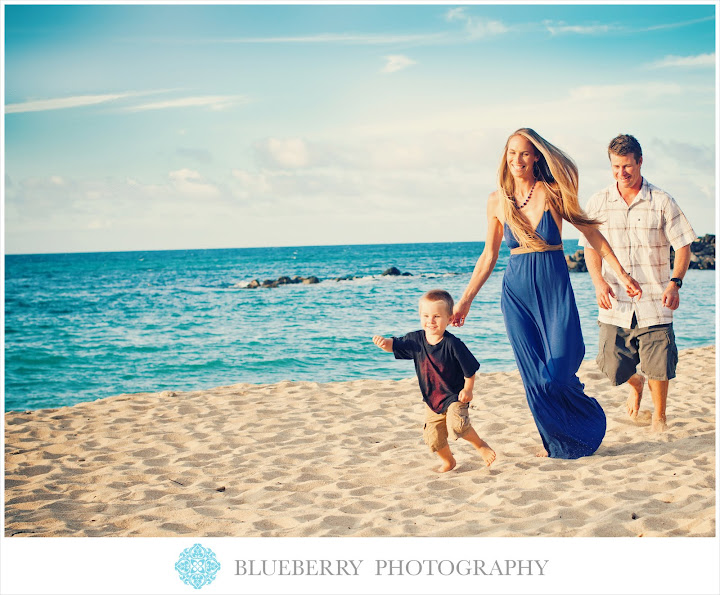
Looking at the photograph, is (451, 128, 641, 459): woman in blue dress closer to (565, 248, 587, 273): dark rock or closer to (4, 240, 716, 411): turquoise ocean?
(4, 240, 716, 411): turquoise ocean

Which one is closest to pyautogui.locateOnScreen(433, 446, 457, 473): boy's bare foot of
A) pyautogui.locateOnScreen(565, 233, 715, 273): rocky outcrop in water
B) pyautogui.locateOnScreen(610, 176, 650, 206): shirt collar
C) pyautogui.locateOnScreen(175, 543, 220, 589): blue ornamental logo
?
pyautogui.locateOnScreen(175, 543, 220, 589): blue ornamental logo

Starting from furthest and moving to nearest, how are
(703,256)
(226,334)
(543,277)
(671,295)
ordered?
(703,256), (226,334), (671,295), (543,277)

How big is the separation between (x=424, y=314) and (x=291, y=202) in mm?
39736

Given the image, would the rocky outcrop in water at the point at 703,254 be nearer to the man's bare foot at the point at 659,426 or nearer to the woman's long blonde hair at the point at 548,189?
the man's bare foot at the point at 659,426

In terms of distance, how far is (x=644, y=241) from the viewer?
14.8ft

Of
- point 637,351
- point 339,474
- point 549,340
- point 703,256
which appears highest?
point 703,256

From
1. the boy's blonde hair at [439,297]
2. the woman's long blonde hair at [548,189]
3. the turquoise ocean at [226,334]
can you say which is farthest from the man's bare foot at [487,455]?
the turquoise ocean at [226,334]

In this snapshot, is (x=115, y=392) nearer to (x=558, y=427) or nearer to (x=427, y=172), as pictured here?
(x=558, y=427)

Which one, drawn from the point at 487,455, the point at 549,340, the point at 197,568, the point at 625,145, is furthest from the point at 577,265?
the point at 197,568

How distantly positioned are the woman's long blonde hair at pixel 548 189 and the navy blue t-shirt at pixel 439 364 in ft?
2.73

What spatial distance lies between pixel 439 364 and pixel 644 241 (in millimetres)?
1809

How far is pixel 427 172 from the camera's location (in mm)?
36938

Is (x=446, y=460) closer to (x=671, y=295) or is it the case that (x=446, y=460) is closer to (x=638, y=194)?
(x=671, y=295)

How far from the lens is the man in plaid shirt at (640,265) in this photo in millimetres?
4418
